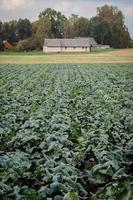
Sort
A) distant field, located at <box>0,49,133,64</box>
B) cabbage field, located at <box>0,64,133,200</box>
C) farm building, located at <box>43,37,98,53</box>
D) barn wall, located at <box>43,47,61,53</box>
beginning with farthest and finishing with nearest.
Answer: farm building, located at <box>43,37,98,53</box>
barn wall, located at <box>43,47,61,53</box>
distant field, located at <box>0,49,133,64</box>
cabbage field, located at <box>0,64,133,200</box>

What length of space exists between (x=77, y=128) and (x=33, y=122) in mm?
1028

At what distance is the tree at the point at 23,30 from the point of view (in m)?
120

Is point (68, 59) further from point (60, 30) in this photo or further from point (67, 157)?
point (60, 30)

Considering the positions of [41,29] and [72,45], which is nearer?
[72,45]

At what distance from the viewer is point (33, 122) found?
10.4m

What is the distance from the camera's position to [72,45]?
11262 centimetres

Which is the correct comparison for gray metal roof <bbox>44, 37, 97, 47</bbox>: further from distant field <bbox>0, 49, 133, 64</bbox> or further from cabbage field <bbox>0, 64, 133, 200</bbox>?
cabbage field <bbox>0, 64, 133, 200</bbox>

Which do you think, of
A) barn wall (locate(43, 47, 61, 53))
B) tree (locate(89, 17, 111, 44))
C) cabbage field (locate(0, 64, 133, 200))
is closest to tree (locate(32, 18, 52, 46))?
barn wall (locate(43, 47, 61, 53))

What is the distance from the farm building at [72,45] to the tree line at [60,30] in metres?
3.69

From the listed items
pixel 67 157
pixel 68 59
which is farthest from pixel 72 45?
pixel 67 157

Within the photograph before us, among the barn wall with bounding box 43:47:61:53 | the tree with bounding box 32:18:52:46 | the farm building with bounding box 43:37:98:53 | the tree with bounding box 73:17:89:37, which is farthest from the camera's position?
the tree with bounding box 73:17:89:37

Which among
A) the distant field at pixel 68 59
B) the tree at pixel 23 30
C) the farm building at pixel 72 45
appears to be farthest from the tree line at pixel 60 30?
the distant field at pixel 68 59

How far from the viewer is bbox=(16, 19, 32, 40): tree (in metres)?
120

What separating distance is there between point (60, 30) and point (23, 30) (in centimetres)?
1470
